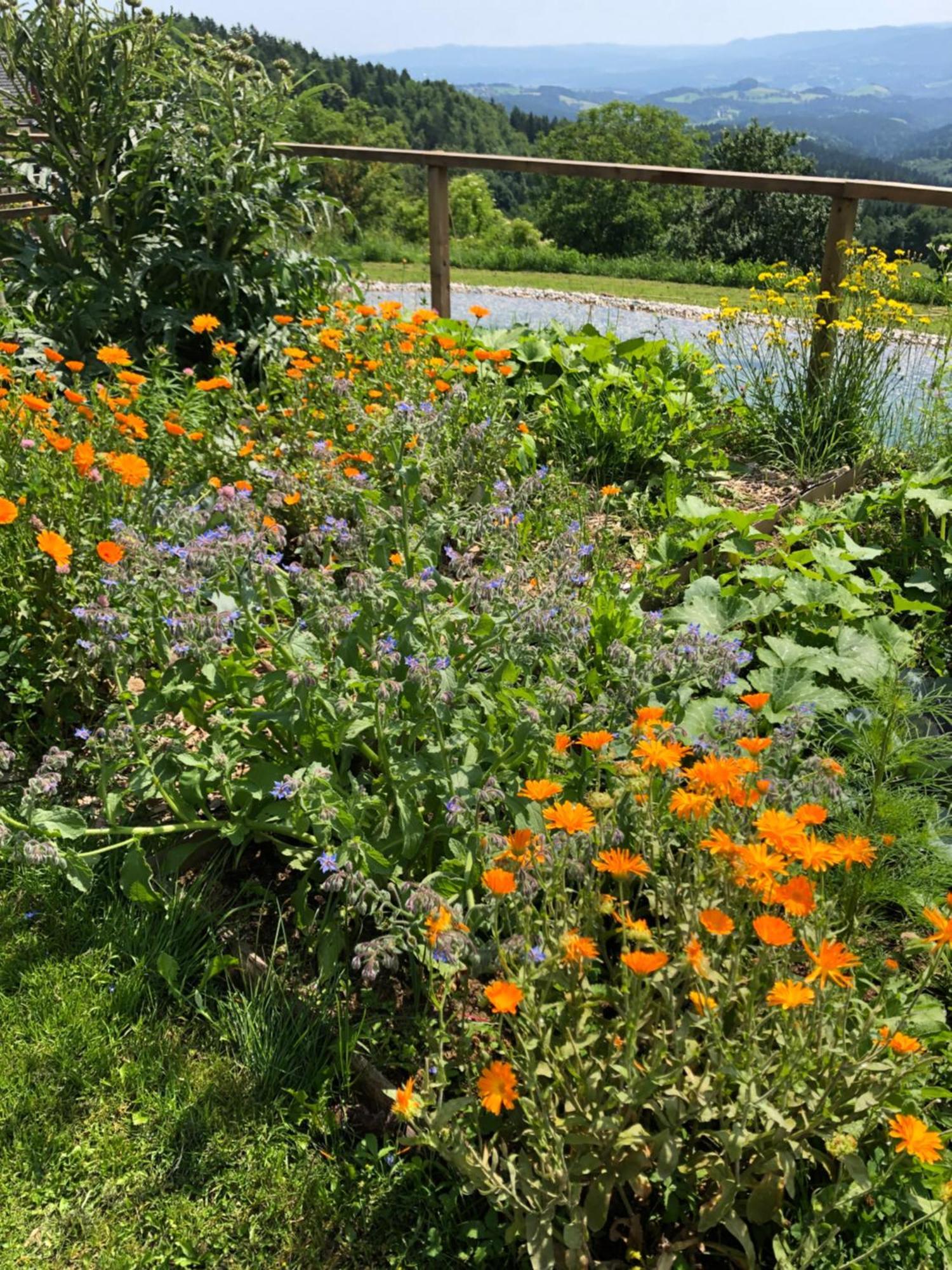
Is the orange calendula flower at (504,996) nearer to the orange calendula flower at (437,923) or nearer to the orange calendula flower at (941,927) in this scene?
the orange calendula flower at (437,923)

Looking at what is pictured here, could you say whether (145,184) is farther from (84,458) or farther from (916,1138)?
(916,1138)

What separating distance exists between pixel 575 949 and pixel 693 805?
28 centimetres

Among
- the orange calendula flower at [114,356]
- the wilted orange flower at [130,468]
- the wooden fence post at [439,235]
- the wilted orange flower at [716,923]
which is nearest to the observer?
the wilted orange flower at [716,923]

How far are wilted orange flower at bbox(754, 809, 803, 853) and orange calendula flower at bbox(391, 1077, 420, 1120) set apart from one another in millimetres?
650

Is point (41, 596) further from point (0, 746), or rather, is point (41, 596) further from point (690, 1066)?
point (690, 1066)

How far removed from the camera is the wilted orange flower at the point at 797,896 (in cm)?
132

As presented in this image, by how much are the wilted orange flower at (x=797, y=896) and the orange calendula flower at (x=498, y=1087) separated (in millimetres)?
446

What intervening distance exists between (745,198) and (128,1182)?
31206 mm

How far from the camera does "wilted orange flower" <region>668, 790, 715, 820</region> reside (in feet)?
4.84

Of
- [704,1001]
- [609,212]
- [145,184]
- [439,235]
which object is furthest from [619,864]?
[609,212]

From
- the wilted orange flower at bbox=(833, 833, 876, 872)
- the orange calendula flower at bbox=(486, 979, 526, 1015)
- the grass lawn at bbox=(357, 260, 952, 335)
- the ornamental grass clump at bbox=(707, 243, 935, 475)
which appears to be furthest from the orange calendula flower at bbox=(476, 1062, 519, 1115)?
the grass lawn at bbox=(357, 260, 952, 335)

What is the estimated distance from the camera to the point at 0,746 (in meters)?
2.00

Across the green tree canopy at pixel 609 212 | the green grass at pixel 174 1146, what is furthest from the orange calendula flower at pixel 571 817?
the green tree canopy at pixel 609 212

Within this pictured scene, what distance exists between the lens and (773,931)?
1.25 meters
